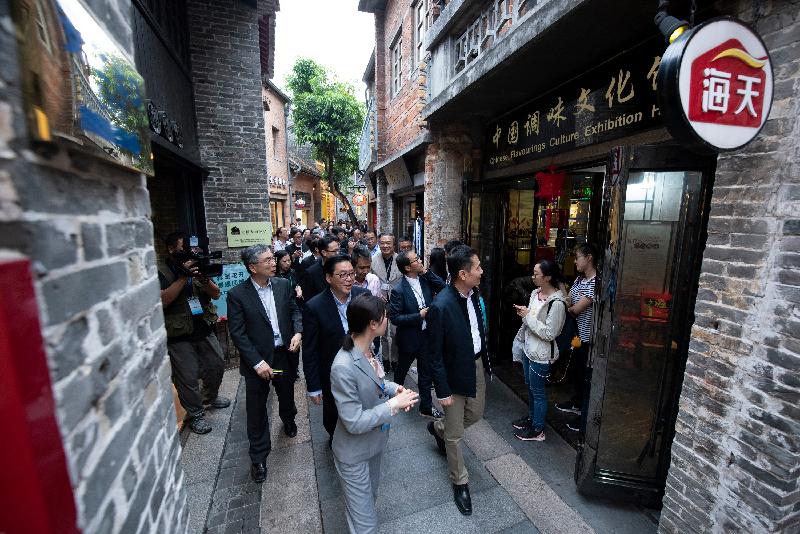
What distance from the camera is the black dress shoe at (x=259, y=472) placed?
3283 millimetres

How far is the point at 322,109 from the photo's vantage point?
1422cm

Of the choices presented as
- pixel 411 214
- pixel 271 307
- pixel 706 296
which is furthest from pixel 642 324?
pixel 411 214

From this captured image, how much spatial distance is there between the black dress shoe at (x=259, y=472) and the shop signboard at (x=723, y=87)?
4170mm

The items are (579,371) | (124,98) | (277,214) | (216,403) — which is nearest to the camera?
(124,98)

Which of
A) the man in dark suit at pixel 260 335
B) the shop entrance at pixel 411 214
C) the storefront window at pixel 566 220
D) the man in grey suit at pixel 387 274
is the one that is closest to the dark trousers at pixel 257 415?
the man in dark suit at pixel 260 335

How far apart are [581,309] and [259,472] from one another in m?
3.71

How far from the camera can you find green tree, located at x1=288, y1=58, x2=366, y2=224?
46.3ft

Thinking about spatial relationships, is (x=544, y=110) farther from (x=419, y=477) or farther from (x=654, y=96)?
(x=419, y=477)

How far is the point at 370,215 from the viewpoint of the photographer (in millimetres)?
16672

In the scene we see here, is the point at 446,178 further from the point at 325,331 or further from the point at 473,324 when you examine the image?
the point at 325,331

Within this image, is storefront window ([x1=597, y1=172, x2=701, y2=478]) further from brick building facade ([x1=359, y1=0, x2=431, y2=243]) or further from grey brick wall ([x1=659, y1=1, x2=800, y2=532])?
brick building facade ([x1=359, y1=0, x2=431, y2=243])

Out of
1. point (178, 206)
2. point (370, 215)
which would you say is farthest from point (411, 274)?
point (370, 215)

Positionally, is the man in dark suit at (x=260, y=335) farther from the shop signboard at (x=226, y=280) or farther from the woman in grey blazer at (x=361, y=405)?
the shop signboard at (x=226, y=280)

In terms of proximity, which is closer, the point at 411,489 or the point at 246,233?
the point at 411,489
